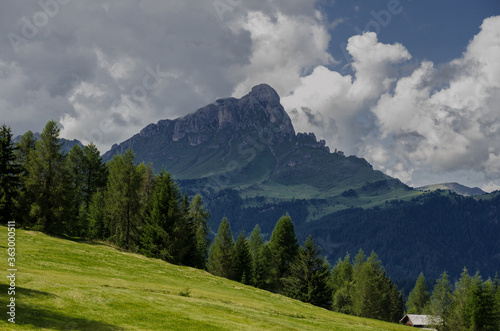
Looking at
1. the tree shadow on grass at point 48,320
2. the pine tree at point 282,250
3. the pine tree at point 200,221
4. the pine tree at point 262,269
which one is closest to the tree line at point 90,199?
the pine tree at point 200,221

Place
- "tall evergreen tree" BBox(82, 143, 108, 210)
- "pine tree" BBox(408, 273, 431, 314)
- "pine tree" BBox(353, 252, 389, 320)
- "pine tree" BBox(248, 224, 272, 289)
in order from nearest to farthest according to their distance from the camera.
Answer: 1. "tall evergreen tree" BBox(82, 143, 108, 210)
2. "pine tree" BBox(248, 224, 272, 289)
3. "pine tree" BBox(353, 252, 389, 320)
4. "pine tree" BBox(408, 273, 431, 314)

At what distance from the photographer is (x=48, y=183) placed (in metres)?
62.0

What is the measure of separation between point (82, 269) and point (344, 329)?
30878mm

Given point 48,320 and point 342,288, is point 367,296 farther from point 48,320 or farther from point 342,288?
point 48,320

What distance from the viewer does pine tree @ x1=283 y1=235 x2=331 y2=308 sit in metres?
79.5

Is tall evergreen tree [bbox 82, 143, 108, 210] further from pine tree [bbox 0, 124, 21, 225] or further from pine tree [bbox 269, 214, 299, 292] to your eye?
pine tree [bbox 269, 214, 299, 292]

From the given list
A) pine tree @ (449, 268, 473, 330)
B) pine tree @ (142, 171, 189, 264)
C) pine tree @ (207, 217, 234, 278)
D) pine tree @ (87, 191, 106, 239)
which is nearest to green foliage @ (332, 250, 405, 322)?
pine tree @ (449, 268, 473, 330)

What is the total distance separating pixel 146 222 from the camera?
235ft

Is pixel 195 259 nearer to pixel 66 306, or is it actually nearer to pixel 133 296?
pixel 133 296

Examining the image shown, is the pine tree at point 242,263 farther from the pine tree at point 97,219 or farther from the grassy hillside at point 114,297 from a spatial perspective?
the grassy hillside at point 114,297

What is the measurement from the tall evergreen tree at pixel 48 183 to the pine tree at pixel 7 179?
2.66 metres

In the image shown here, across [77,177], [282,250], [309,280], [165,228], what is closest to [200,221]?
[282,250]

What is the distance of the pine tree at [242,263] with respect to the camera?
9183cm

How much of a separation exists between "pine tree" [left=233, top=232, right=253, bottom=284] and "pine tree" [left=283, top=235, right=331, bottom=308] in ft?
43.4
